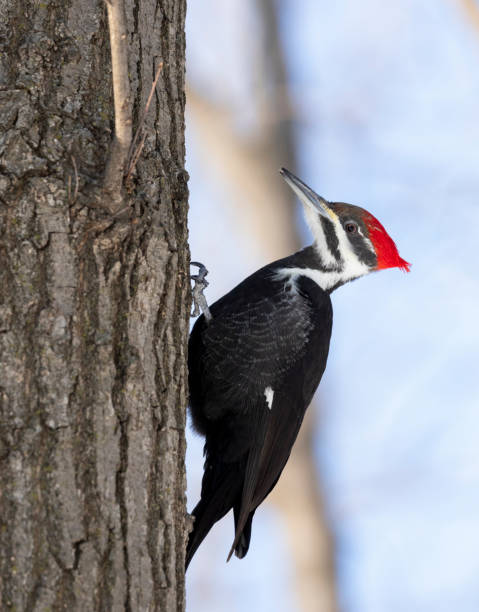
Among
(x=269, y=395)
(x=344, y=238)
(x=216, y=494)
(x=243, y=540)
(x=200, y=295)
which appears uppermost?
(x=344, y=238)

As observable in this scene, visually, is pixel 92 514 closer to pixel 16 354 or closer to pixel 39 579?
pixel 39 579

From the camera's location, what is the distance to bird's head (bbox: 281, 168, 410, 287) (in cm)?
380

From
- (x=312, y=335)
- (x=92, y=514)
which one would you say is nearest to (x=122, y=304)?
(x=92, y=514)

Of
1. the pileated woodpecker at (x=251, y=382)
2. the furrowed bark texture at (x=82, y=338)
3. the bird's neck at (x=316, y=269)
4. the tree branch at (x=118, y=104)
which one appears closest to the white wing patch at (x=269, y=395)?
the pileated woodpecker at (x=251, y=382)

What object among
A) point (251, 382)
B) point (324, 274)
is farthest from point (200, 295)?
point (324, 274)

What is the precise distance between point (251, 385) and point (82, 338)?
1526 mm

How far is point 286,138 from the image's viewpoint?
6805 mm

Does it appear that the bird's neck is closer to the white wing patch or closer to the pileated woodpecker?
the pileated woodpecker

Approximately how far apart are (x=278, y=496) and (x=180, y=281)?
4740mm

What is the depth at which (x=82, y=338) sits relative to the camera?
1809 millimetres

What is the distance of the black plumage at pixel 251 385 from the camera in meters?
3.21

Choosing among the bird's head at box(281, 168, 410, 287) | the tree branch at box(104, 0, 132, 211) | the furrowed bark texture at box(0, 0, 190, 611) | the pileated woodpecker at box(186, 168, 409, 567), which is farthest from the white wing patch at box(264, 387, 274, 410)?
the tree branch at box(104, 0, 132, 211)

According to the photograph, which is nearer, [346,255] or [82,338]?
[82,338]

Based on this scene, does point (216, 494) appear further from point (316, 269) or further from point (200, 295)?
point (316, 269)
